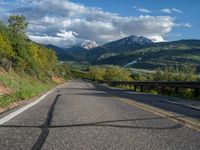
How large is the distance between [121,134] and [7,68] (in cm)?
2398

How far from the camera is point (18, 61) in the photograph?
35938 mm

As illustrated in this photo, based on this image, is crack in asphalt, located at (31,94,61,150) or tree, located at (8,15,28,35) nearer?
crack in asphalt, located at (31,94,61,150)

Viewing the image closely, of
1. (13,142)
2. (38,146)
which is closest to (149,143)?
(38,146)

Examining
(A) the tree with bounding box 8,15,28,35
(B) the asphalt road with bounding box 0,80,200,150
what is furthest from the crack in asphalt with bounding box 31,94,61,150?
(A) the tree with bounding box 8,15,28,35

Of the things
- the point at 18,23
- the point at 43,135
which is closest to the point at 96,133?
the point at 43,135

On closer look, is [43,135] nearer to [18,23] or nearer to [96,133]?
[96,133]

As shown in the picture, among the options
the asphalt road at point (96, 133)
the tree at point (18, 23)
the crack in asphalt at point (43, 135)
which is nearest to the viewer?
the crack in asphalt at point (43, 135)

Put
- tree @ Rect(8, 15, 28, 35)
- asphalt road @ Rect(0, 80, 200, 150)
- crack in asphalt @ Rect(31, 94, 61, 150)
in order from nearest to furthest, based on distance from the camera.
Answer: crack in asphalt @ Rect(31, 94, 61, 150) < asphalt road @ Rect(0, 80, 200, 150) < tree @ Rect(8, 15, 28, 35)

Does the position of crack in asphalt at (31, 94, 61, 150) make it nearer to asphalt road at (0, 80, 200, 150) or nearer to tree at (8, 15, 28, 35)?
asphalt road at (0, 80, 200, 150)

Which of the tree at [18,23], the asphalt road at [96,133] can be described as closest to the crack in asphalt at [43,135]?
the asphalt road at [96,133]

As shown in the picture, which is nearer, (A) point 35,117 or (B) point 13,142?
(B) point 13,142

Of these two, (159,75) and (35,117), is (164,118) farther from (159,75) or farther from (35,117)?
(159,75)

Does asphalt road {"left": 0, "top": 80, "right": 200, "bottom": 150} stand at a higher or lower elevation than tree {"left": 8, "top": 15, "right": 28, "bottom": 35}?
lower

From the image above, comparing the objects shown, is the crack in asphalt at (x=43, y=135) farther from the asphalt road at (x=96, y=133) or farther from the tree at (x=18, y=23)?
the tree at (x=18, y=23)
